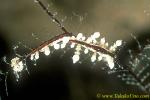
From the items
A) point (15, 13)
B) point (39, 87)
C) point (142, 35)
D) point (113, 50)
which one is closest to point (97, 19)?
point (142, 35)

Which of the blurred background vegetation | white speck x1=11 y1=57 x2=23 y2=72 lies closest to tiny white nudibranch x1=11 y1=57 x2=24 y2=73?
white speck x1=11 y1=57 x2=23 y2=72

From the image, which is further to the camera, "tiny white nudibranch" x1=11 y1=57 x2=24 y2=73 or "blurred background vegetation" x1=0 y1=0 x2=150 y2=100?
"blurred background vegetation" x1=0 y1=0 x2=150 y2=100

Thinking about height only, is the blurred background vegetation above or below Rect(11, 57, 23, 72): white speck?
above

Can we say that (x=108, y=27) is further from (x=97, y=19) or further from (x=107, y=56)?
(x=107, y=56)

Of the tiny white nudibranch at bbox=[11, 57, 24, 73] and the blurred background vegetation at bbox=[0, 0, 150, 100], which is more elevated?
the blurred background vegetation at bbox=[0, 0, 150, 100]

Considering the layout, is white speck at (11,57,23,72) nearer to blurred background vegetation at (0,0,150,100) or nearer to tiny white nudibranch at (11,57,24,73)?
tiny white nudibranch at (11,57,24,73)

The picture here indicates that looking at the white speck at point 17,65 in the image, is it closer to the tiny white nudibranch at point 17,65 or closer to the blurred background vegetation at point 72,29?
the tiny white nudibranch at point 17,65

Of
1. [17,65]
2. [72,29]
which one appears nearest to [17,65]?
[17,65]

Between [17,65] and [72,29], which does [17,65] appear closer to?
[17,65]
